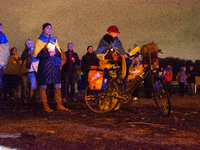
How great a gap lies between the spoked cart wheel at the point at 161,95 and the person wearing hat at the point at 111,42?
1.24 m

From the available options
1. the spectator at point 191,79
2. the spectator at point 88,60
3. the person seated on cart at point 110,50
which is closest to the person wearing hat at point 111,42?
the person seated on cart at point 110,50

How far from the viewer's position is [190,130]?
4.94m

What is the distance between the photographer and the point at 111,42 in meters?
6.77

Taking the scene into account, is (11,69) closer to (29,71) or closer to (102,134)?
(29,71)

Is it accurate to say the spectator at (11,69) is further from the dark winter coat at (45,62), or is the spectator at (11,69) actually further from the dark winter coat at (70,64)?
the dark winter coat at (45,62)

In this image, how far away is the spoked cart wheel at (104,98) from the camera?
668 centimetres

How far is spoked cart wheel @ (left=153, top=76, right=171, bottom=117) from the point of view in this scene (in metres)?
5.95

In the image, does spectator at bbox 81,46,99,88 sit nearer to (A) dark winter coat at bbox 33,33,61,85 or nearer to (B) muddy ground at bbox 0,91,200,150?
(A) dark winter coat at bbox 33,33,61,85

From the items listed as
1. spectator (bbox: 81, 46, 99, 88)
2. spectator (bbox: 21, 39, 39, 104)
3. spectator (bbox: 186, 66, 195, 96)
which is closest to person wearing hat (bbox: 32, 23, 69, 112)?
spectator (bbox: 21, 39, 39, 104)

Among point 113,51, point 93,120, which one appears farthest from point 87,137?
point 113,51

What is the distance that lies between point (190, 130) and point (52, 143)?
2488 mm

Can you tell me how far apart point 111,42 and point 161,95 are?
1756 mm

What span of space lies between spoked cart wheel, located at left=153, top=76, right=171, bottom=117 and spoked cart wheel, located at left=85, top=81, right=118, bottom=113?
0.98 m

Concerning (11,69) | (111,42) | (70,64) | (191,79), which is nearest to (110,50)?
(111,42)
